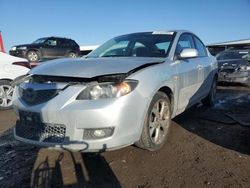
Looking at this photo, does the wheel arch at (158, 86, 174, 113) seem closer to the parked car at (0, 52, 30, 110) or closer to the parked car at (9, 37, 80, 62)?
the parked car at (0, 52, 30, 110)

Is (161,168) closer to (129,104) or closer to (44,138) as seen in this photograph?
(129,104)

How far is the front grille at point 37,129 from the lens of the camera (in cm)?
332

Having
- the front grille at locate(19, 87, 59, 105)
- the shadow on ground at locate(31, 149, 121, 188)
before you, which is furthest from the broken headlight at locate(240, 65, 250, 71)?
the front grille at locate(19, 87, 59, 105)

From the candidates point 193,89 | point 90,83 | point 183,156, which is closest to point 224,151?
point 183,156

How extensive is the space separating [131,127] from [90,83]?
0.67 meters

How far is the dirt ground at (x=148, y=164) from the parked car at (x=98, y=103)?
321mm

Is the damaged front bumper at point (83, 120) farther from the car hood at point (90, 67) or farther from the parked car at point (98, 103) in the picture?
the car hood at point (90, 67)

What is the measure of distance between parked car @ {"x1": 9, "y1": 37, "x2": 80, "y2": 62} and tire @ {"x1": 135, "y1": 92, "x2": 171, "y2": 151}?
47.1ft

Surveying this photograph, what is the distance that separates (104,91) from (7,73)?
466cm

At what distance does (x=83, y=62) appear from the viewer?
155 inches

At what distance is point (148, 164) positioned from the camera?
369 cm

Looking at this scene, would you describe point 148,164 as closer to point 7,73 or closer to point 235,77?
point 7,73

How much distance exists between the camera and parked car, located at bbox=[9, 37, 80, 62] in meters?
17.2

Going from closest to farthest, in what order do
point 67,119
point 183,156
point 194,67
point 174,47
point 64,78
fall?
point 67,119, point 64,78, point 183,156, point 174,47, point 194,67
